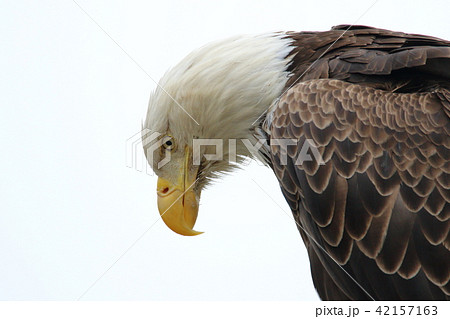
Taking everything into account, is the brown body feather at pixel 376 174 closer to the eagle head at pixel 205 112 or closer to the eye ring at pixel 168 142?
the eagle head at pixel 205 112

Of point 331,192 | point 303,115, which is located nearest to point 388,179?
point 331,192

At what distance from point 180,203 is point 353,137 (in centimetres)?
141

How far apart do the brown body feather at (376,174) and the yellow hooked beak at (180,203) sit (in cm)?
90

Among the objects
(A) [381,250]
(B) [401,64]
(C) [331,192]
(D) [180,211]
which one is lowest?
(D) [180,211]

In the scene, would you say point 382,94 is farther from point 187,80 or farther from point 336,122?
point 187,80

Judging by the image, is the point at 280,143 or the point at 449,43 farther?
the point at 449,43

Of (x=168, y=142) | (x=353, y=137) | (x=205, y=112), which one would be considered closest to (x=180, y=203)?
(x=168, y=142)

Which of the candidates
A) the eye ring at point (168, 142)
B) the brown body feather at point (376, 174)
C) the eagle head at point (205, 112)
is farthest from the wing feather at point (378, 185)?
the eye ring at point (168, 142)

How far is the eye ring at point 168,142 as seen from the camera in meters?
4.36

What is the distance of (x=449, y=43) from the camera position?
3.88 meters

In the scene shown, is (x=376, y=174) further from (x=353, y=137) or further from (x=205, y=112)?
(x=205, y=112)

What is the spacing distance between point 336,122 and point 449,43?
0.98 meters

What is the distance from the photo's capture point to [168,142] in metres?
4.38

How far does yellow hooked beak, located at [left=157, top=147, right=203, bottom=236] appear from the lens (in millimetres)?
4362
